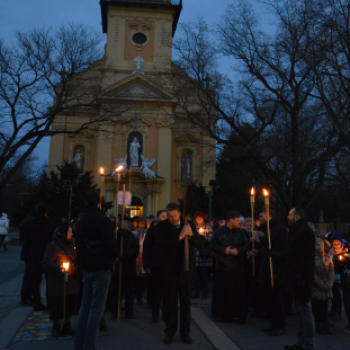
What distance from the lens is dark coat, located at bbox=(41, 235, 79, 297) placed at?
587cm

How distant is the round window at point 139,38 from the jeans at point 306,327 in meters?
34.0

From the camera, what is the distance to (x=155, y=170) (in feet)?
111

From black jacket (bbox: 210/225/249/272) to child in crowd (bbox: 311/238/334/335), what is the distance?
1268 millimetres

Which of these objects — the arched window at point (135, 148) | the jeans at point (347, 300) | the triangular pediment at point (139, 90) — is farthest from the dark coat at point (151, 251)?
the triangular pediment at point (139, 90)

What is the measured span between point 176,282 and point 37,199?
18.1 m

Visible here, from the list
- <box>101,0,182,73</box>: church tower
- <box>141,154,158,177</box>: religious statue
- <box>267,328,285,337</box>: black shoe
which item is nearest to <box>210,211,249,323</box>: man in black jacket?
<box>267,328,285,337</box>: black shoe

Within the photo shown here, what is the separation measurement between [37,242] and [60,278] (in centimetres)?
204

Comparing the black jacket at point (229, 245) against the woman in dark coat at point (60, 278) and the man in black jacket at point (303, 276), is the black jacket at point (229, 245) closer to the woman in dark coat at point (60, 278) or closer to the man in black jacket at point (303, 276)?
the man in black jacket at point (303, 276)

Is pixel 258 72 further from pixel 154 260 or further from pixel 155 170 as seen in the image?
pixel 155 170

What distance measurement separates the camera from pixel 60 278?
593 cm

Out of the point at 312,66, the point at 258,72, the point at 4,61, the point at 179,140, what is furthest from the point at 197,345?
the point at 179,140

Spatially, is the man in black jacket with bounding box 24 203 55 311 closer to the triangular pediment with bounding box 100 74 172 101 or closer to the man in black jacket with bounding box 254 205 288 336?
the man in black jacket with bounding box 254 205 288 336

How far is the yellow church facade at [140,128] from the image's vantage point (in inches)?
1305

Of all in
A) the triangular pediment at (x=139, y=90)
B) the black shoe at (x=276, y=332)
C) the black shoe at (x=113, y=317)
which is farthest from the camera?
the triangular pediment at (x=139, y=90)
